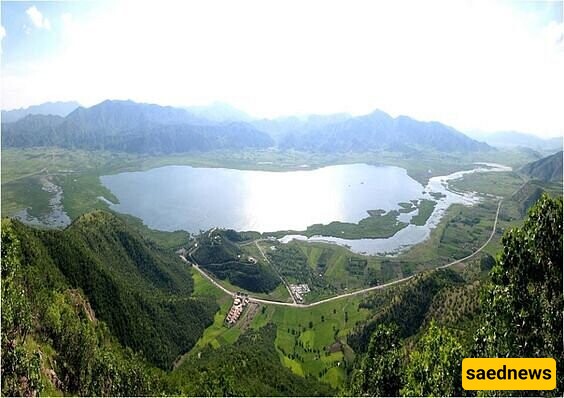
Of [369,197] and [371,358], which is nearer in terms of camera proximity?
[371,358]

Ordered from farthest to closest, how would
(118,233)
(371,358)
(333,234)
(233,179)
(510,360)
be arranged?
(233,179) → (333,234) → (118,233) → (371,358) → (510,360)

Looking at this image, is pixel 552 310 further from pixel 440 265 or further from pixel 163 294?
pixel 440 265

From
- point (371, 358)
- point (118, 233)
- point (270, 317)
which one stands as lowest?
point (270, 317)

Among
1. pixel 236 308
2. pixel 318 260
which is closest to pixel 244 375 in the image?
pixel 236 308

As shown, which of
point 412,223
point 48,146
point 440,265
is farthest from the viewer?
point 48,146

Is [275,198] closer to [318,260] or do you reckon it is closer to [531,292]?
[318,260]

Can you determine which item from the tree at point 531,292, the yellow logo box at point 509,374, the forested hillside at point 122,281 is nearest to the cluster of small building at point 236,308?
the forested hillside at point 122,281

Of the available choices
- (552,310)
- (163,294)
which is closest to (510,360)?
(552,310)

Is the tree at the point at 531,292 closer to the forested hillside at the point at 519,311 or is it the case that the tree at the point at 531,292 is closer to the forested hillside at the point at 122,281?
the forested hillside at the point at 519,311
